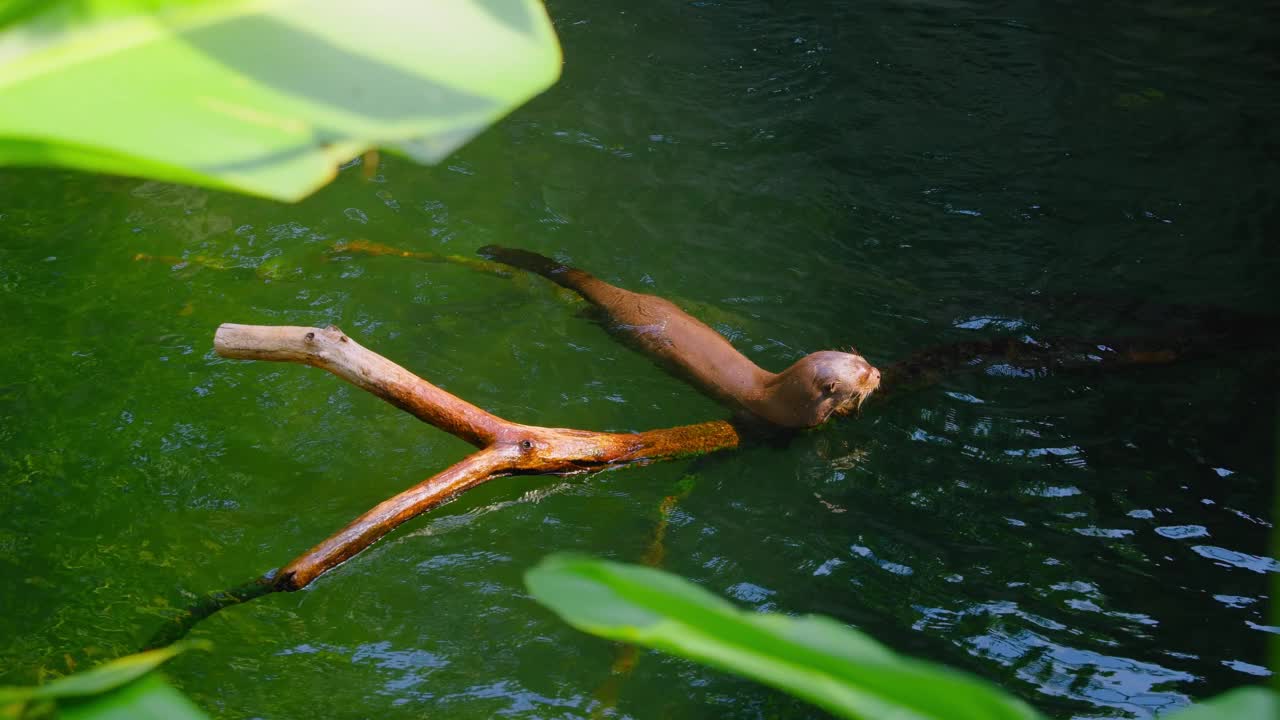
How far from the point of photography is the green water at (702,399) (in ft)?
10.0

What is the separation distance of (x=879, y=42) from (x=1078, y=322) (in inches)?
136

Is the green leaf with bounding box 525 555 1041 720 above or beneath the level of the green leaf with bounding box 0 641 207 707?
above

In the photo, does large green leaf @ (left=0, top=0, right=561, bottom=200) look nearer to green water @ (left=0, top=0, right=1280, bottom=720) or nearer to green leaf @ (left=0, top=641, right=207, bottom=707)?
green leaf @ (left=0, top=641, right=207, bottom=707)

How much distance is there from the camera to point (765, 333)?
15.0 ft

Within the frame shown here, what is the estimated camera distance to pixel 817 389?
3625mm

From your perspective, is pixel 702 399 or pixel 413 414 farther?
pixel 702 399

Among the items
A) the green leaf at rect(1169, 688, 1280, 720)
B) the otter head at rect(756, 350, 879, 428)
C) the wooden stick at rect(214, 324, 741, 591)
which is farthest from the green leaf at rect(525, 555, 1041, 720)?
the otter head at rect(756, 350, 879, 428)

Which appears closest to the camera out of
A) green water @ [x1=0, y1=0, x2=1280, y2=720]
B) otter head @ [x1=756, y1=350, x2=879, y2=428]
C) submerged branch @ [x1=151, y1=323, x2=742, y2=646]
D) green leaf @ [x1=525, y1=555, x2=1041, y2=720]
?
green leaf @ [x1=525, y1=555, x2=1041, y2=720]

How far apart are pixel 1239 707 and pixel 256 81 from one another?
0.71m

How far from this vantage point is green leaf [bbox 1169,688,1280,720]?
0.49m

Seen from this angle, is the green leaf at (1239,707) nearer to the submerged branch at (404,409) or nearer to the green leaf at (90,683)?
the green leaf at (90,683)

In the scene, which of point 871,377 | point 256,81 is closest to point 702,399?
point 871,377

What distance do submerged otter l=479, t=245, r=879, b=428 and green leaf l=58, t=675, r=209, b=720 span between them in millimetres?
3213

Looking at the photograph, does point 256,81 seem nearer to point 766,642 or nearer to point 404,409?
point 766,642
